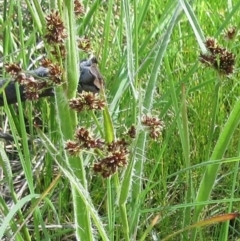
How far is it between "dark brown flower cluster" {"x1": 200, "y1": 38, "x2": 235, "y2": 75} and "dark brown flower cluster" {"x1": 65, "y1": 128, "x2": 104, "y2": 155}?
17 cm

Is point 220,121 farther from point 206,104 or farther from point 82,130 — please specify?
point 82,130

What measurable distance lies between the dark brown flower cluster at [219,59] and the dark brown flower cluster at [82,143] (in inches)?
6.9

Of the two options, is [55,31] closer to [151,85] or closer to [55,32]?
[55,32]

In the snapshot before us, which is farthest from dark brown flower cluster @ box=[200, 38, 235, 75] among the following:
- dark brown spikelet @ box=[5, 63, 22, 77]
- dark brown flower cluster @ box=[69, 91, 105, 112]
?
dark brown spikelet @ box=[5, 63, 22, 77]

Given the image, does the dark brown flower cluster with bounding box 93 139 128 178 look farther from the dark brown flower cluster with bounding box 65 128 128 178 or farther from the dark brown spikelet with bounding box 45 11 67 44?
the dark brown spikelet with bounding box 45 11 67 44

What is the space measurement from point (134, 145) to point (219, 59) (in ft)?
0.50

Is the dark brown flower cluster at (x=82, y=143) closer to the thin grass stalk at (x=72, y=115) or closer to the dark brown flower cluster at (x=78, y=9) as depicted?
the thin grass stalk at (x=72, y=115)

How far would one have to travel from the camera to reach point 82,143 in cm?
66

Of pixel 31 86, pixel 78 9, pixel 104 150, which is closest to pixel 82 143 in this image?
pixel 104 150

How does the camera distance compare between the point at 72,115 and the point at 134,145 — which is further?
the point at 72,115

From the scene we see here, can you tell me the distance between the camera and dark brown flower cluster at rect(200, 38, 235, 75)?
2.23ft

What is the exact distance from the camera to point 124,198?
691 mm

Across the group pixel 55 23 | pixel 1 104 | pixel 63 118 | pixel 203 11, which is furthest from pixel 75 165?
pixel 203 11

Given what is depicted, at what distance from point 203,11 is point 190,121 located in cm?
46
